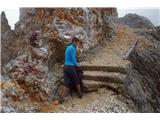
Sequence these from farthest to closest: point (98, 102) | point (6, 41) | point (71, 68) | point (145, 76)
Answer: point (145, 76) → point (6, 41) → point (71, 68) → point (98, 102)

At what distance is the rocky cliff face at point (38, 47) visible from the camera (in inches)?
336

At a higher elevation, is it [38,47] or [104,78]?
[38,47]

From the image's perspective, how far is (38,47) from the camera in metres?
9.32

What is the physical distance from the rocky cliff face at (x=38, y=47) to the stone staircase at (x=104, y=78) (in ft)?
2.17

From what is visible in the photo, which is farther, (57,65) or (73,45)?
Result: (57,65)

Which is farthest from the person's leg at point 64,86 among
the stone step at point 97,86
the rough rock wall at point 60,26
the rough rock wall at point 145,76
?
the rough rock wall at point 145,76

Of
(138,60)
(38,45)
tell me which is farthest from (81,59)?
(138,60)

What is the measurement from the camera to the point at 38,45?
30.7ft

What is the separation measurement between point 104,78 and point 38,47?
1634mm

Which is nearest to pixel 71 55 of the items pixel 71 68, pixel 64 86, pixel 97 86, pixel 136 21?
pixel 71 68

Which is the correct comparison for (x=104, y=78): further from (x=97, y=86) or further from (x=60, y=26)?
(x=60, y=26)

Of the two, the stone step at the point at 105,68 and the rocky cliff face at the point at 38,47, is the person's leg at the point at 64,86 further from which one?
the stone step at the point at 105,68

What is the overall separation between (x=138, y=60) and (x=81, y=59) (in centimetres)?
245
